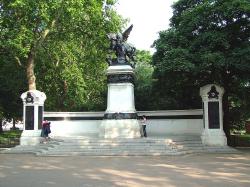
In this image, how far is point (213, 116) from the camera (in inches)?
1044

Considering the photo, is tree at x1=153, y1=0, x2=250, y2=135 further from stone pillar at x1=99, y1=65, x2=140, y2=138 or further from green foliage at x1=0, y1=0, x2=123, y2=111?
green foliage at x1=0, y1=0, x2=123, y2=111

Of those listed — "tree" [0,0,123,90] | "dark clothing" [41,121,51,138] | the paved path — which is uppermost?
"tree" [0,0,123,90]

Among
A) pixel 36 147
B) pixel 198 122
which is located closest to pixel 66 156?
pixel 36 147

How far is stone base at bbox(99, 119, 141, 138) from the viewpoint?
25750mm

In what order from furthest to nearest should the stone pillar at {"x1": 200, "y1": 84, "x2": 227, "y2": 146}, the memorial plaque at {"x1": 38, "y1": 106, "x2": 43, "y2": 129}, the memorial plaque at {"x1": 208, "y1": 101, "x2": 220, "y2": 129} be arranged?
the memorial plaque at {"x1": 38, "y1": 106, "x2": 43, "y2": 129} < the memorial plaque at {"x1": 208, "y1": 101, "x2": 220, "y2": 129} < the stone pillar at {"x1": 200, "y1": 84, "x2": 227, "y2": 146}

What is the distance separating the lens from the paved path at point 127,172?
42.5ft

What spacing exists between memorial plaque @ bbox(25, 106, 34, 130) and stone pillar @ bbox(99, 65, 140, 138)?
470 cm

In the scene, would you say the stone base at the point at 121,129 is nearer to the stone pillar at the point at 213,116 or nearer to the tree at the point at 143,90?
the stone pillar at the point at 213,116

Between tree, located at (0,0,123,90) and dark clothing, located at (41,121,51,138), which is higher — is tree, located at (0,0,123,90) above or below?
above

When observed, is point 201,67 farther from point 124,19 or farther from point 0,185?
point 124,19

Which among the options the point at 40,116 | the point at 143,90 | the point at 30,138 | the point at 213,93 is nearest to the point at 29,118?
the point at 40,116

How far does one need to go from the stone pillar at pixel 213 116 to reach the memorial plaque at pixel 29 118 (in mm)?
10528

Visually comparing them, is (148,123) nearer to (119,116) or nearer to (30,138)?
(119,116)

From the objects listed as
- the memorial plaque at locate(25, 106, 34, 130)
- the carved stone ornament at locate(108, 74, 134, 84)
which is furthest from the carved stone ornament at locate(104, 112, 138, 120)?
the memorial plaque at locate(25, 106, 34, 130)
